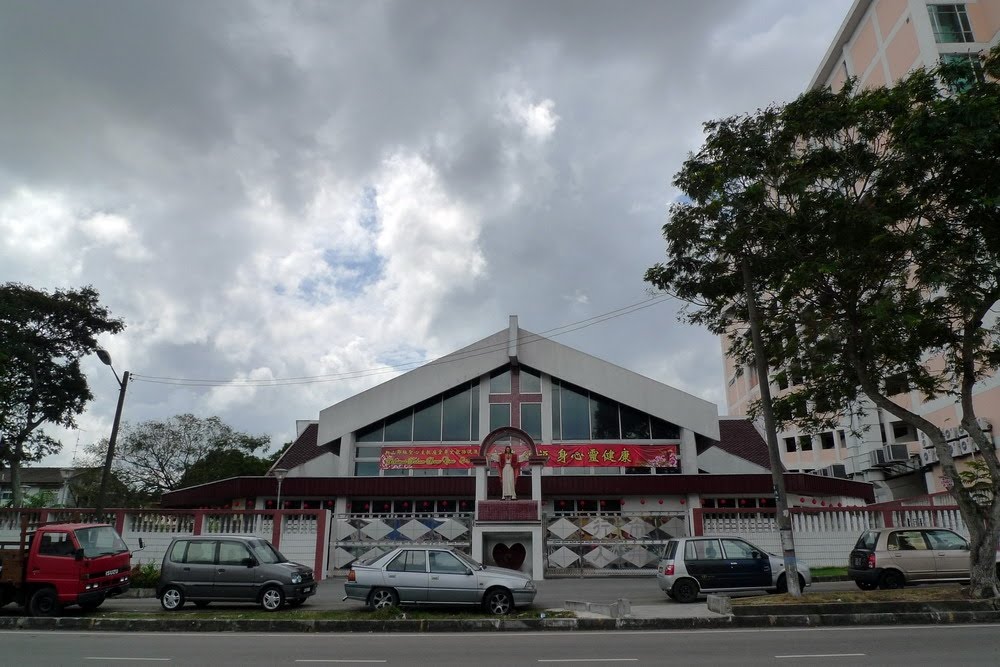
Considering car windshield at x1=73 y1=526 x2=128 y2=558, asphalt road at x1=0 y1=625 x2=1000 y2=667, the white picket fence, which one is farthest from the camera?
the white picket fence

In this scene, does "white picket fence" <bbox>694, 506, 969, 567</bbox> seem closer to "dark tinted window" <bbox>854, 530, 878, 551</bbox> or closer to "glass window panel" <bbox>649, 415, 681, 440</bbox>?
"dark tinted window" <bbox>854, 530, 878, 551</bbox>

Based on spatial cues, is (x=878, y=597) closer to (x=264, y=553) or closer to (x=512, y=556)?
(x=512, y=556)

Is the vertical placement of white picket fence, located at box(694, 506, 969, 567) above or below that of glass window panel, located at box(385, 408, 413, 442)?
below

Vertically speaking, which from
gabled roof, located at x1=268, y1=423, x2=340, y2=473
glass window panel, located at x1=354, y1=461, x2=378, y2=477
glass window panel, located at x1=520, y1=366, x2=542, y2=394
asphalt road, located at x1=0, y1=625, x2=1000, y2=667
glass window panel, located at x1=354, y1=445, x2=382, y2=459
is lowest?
asphalt road, located at x1=0, y1=625, x2=1000, y2=667

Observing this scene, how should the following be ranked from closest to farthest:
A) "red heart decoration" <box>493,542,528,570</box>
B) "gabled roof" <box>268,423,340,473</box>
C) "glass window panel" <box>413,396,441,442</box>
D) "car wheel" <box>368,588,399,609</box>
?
"car wheel" <box>368,588,399,609</box> < "red heart decoration" <box>493,542,528,570</box> < "glass window panel" <box>413,396,441,442</box> < "gabled roof" <box>268,423,340,473</box>

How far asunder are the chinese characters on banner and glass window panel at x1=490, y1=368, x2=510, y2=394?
2625 millimetres

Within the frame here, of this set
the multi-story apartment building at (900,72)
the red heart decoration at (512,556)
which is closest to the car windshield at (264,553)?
the red heart decoration at (512,556)

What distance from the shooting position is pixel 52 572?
1320 centimetres

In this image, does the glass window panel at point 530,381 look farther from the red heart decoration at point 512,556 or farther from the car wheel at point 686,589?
the car wheel at point 686,589

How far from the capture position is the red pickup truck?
517 inches

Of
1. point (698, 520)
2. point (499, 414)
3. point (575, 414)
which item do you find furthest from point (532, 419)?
point (698, 520)

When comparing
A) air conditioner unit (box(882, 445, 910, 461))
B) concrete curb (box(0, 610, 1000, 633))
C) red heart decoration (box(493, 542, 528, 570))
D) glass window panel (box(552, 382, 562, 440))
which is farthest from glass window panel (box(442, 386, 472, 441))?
air conditioner unit (box(882, 445, 910, 461))

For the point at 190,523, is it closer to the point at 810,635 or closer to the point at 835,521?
the point at 810,635

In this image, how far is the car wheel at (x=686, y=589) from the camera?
14188 millimetres
